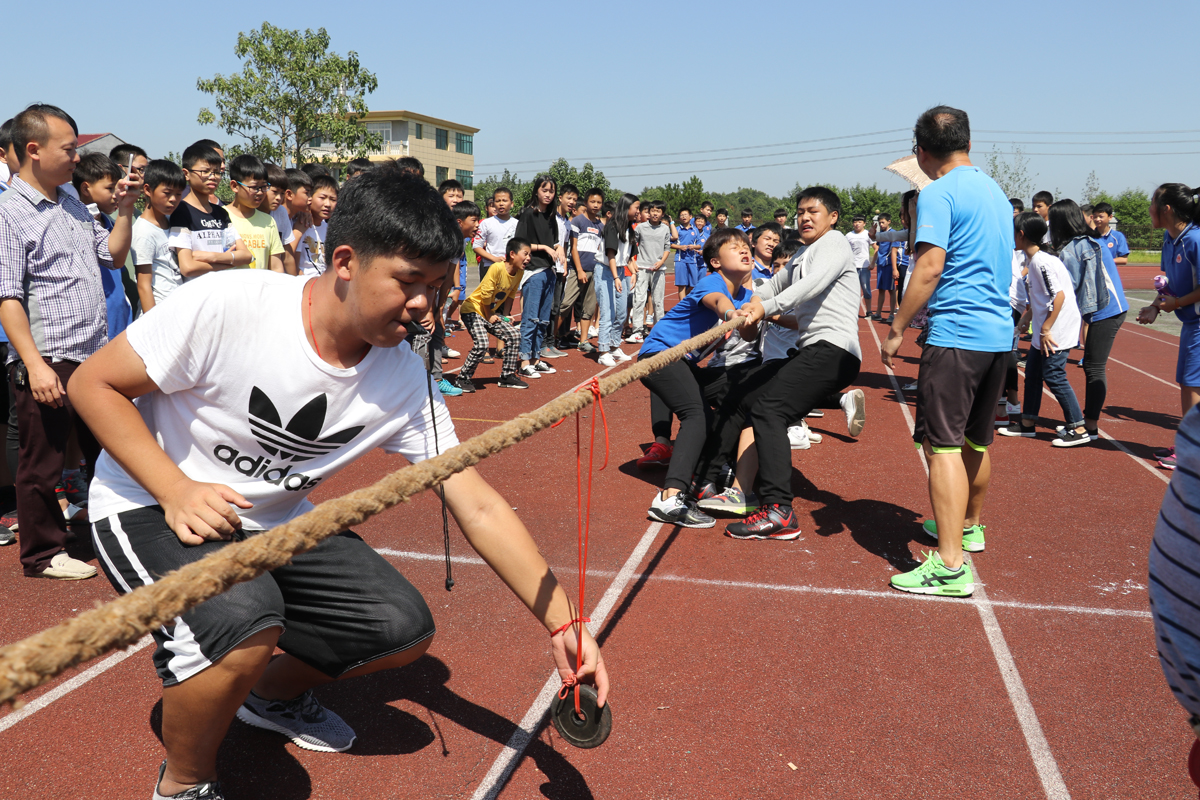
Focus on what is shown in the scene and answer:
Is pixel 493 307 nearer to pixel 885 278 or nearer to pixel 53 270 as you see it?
pixel 53 270

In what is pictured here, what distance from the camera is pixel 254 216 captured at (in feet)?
21.0

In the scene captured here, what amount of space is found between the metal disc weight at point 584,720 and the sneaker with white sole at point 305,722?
1037 mm

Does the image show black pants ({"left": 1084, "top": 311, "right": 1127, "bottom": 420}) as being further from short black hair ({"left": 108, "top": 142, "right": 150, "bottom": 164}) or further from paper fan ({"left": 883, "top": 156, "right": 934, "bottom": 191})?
short black hair ({"left": 108, "top": 142, "right": 150, "bottom": 164})

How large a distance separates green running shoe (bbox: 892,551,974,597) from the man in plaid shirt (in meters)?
4.15

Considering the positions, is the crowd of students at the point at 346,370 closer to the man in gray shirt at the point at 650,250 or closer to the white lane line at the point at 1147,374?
the white lane line at the point at 1147,374

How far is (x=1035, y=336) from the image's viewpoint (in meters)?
7.37

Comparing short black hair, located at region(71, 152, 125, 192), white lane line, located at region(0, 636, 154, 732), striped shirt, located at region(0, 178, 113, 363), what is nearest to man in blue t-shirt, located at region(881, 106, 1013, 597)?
white lane line, located at region(0, 636, 154, 732)

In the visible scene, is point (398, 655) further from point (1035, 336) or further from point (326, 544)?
point (1035, 336)

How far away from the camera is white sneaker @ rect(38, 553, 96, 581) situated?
4.05 m

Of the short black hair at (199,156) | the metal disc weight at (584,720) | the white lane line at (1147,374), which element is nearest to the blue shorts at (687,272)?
the white lane line at (1147,374)

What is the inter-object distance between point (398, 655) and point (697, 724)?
1.14 meters

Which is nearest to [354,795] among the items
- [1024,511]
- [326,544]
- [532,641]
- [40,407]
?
[326,544]

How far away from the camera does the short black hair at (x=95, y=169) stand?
5035 mm

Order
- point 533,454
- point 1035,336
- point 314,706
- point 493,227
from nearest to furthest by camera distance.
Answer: point 314,706 < point 533,454 < point 1035,336 < point 493,227
